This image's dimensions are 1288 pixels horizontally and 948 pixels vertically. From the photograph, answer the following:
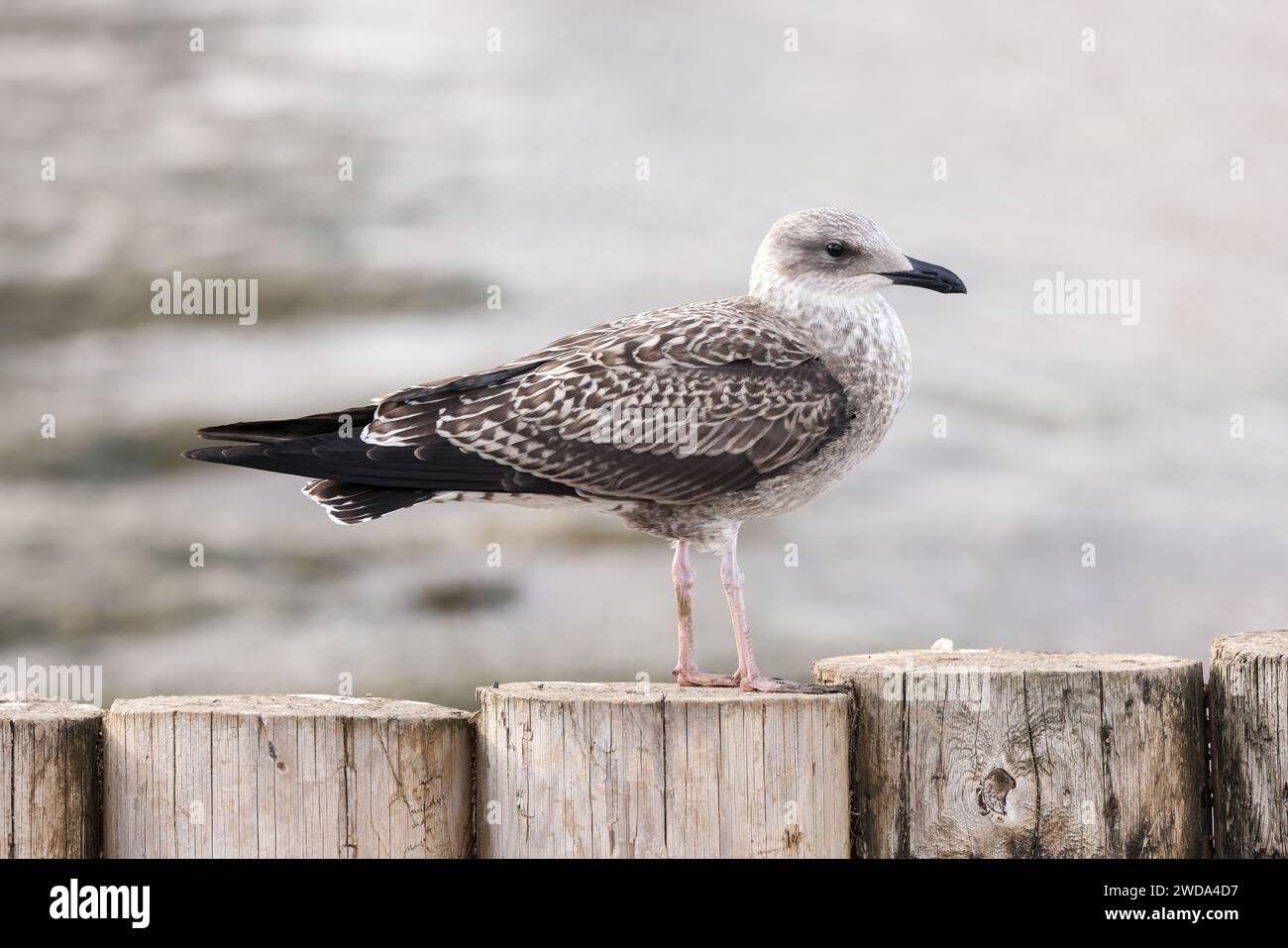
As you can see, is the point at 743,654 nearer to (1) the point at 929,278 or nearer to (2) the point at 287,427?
(1) the point at 929,278

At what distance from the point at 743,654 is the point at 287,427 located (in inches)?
67.1

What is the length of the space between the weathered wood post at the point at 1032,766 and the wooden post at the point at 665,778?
0.22 meters

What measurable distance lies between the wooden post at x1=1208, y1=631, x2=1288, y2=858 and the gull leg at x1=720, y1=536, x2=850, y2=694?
3.63 feet

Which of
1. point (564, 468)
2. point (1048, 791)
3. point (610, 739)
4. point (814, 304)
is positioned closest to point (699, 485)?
point (564, 468)

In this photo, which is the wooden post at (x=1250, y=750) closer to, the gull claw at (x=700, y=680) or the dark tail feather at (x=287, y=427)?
the gull claw at (x=700, y=680)

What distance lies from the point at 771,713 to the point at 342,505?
1690 mm

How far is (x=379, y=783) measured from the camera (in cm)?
389

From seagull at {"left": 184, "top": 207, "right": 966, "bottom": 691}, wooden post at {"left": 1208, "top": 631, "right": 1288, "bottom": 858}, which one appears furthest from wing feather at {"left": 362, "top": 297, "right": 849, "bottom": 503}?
wooden post at {"left": 1208, "top": 631, "right": 1288, "bottom": 858}

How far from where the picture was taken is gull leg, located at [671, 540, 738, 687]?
468 centimetres

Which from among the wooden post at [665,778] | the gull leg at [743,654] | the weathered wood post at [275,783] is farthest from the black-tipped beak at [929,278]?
the weathered wood post at [275,783]

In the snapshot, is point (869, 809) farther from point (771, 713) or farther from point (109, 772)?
point (109, 772)

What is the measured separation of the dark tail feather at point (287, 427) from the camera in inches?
186

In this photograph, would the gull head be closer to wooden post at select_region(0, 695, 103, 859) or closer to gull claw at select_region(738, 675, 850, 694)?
gull claw at select_region(738, 675, 850, 694)
